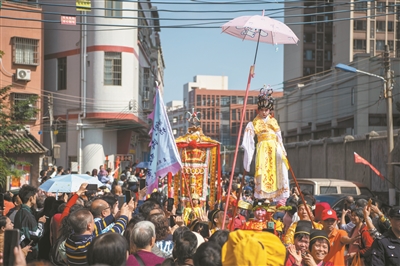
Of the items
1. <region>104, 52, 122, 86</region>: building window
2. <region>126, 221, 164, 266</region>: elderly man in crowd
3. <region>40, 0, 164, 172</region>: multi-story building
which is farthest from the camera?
<region>104, 52, 122, 86</region>: building window

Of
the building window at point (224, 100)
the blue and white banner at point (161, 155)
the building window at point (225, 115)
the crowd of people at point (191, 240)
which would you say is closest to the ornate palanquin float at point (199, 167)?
the blue and white banner at point (161, 155)

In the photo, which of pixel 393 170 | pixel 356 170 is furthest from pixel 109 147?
pixel 393 170

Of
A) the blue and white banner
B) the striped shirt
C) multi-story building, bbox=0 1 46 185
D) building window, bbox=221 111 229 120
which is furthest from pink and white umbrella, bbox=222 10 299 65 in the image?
building window, bbox=221 111 229 120

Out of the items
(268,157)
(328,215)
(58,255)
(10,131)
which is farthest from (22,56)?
(328,215)

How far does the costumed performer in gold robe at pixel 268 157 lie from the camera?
12.1m

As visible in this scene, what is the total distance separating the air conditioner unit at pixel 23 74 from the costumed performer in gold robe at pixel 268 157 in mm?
24681

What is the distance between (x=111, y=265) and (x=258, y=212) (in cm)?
677

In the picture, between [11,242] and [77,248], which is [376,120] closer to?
[77,248]

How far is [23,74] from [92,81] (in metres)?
3.64

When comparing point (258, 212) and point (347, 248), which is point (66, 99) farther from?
point (347, 248)

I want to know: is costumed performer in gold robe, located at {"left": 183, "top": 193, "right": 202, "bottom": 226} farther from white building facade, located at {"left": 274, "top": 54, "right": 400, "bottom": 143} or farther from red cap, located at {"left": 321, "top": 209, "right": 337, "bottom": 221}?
white building facade, located at {"left": 274, "top": 54, "right": 400, "bottom": 143}

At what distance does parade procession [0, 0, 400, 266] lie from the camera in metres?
6.82

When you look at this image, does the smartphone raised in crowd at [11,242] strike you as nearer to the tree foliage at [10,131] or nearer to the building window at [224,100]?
the tree foliage at [10,131]

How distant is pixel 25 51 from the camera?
35.7 m
